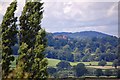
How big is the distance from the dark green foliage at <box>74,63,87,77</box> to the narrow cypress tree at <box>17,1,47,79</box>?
2688 millimetres

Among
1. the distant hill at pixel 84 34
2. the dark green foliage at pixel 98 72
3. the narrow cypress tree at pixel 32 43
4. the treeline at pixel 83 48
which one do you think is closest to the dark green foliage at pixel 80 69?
the treeline at pixel 83 48

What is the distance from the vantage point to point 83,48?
51.9 ft

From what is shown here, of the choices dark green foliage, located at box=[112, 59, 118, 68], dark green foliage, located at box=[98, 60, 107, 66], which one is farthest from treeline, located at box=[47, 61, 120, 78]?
dark green foliage, located at box=[98, 60, 107, 66]

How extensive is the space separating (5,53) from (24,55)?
65 cm

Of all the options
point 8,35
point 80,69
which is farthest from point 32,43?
point 80,69

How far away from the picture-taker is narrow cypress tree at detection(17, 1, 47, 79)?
12625 millimetres

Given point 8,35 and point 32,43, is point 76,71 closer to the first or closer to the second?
point 32,43

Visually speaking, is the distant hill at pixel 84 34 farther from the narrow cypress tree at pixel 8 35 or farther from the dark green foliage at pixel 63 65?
the narrow cypress tree at pixel 8 35

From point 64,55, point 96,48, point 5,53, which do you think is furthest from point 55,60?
point 5,53

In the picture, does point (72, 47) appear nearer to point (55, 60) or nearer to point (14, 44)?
point (55, 60)

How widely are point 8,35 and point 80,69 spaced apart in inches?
161

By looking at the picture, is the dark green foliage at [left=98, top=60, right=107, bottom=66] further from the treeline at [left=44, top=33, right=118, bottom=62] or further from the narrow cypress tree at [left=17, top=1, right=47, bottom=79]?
the narrow cypress tree at [left=17, top=1, right=47, bottom=79]

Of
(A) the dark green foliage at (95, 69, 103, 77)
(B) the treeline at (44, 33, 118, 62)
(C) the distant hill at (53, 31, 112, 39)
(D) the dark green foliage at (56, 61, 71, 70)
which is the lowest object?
(A) the dark green foliage at (95, 69, 103, 77)

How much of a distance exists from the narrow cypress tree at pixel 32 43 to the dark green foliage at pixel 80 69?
8.82 ft
